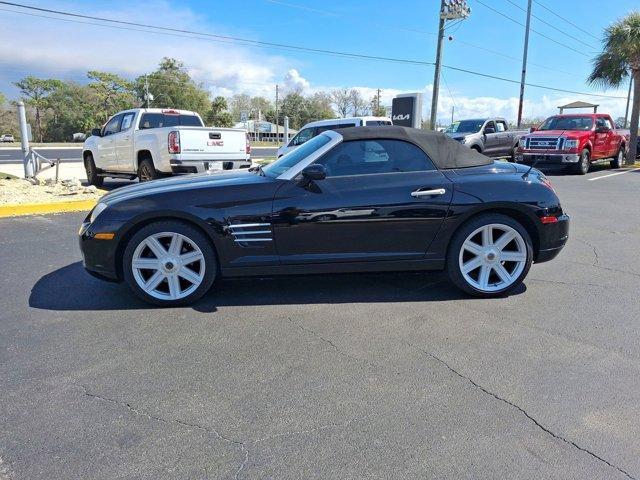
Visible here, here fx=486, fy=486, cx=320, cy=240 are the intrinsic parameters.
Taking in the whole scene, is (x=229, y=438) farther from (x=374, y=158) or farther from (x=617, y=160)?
(x=617, y=160)

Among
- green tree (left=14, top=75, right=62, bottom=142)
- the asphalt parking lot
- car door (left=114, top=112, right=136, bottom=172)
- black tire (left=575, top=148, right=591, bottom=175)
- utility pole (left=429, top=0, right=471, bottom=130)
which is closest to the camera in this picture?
the asphalt parking lot

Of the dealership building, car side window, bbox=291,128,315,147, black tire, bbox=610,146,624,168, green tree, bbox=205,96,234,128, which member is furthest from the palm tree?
the dealership building

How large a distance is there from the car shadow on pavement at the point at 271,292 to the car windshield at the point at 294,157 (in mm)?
966

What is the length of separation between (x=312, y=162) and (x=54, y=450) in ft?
9.10

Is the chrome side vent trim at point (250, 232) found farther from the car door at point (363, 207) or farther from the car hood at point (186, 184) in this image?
the car hood at point (186, 184)

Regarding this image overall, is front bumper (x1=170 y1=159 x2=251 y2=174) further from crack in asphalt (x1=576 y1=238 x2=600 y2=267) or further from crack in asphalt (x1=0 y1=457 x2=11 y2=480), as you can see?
crack in asphalt (x1=0 y1=457 x2=11 y2=480)

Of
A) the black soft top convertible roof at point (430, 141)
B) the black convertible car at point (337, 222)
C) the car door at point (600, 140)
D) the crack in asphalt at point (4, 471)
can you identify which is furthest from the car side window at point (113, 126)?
the car door at point (600, 140)

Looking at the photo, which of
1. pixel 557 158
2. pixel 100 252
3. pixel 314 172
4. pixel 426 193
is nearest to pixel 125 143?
pixel 100 252

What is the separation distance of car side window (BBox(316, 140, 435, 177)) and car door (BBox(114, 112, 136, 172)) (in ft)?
25.4

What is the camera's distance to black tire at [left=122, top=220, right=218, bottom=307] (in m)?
4.03

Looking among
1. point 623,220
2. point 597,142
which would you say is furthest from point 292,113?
point 623,220

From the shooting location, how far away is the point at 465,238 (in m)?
4.26

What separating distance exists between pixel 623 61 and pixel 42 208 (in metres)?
21.7

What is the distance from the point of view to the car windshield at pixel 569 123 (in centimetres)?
1677
